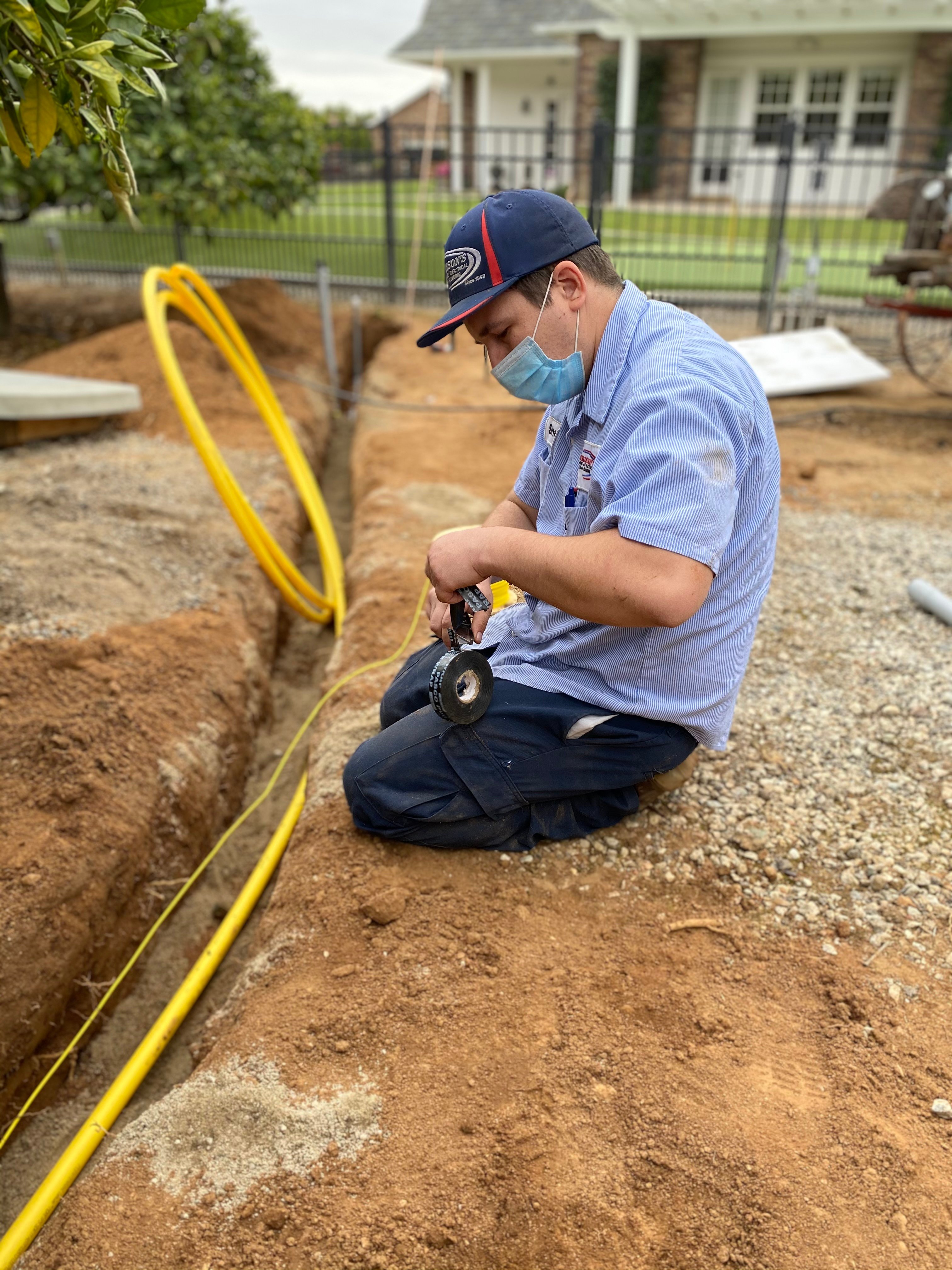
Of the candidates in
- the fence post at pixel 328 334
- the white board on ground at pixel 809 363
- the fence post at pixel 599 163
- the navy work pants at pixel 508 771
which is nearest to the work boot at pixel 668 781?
the navy work pants at pixel 508 771

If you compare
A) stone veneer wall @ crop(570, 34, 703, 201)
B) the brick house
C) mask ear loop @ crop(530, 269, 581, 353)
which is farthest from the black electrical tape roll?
stone veneer wall @ crop(570, 34, 703, 201)

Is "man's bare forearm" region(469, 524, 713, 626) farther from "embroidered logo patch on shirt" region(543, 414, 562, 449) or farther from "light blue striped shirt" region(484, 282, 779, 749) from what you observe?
"embroidered logo patch on shirt" region(543, 414, 562, 449)

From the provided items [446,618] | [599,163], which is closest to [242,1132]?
[446,618]

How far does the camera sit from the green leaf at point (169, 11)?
2.16 metres

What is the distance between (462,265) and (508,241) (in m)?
0.13

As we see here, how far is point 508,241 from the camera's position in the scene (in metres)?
2.08

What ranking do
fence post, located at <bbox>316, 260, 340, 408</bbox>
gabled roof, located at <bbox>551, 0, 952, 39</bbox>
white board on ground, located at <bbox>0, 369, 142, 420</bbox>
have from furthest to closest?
gabled roof, located at <bbox>551, 0, 952, 39</bbox> → fence post, located at <bbox>316, 260, 340, 408</bbox> → white board on ground, located at <bbox>0, 369, 142, 420</bbox>

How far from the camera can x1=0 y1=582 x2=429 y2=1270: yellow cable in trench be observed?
2178mm

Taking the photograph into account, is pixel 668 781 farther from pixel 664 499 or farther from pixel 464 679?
pixel 664 499

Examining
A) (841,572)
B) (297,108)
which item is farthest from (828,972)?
(297,108)

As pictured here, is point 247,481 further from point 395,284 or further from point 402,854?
point 395,284

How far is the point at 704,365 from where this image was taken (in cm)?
207

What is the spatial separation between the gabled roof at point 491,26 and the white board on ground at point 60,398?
17.7 m

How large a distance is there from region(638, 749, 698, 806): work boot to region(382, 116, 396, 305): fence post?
33.4 feet
